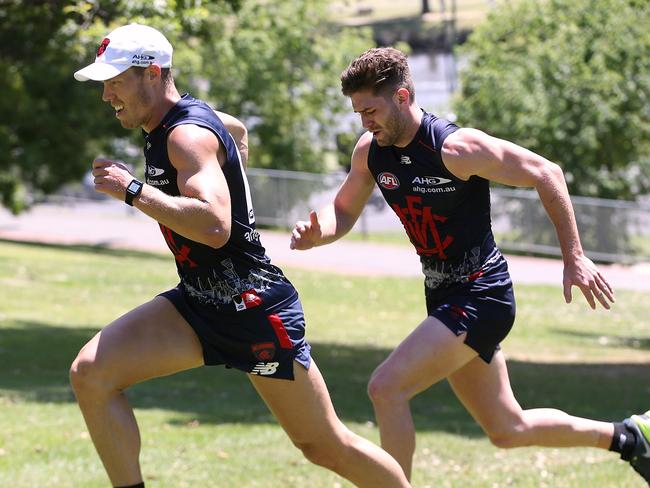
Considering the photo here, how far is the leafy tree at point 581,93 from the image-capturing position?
29188 mm

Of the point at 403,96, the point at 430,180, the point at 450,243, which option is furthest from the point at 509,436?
the point at 403,96

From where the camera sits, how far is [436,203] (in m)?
5.66

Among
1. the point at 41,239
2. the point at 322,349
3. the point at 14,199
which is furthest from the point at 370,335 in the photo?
the point at 41,239

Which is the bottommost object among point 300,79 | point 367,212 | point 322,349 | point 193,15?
point 367,212

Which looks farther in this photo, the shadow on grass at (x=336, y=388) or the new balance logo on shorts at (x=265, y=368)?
the shadow on grass at (x=336, y=388)

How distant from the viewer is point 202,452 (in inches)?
298

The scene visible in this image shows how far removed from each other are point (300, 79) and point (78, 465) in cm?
2981

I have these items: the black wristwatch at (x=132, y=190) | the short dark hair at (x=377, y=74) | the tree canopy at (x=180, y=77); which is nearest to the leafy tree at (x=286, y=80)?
the tree canopy at (x=180, y=77)

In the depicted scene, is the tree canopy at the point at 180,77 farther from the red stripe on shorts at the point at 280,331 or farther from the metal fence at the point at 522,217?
the red stripe on shorts at the point at 280,331

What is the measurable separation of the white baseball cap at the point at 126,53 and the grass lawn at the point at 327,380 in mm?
2649

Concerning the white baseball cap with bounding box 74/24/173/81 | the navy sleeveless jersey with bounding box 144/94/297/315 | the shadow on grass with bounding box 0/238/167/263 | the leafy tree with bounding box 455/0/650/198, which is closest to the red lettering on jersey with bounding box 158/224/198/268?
the navy sleeveless jersey with bounding box 144/94/297/315

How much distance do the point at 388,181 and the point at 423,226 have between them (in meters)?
0.27

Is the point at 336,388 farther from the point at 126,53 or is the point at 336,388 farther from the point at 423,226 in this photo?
the point at 126,53

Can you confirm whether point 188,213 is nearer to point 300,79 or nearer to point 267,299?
point 267,299
